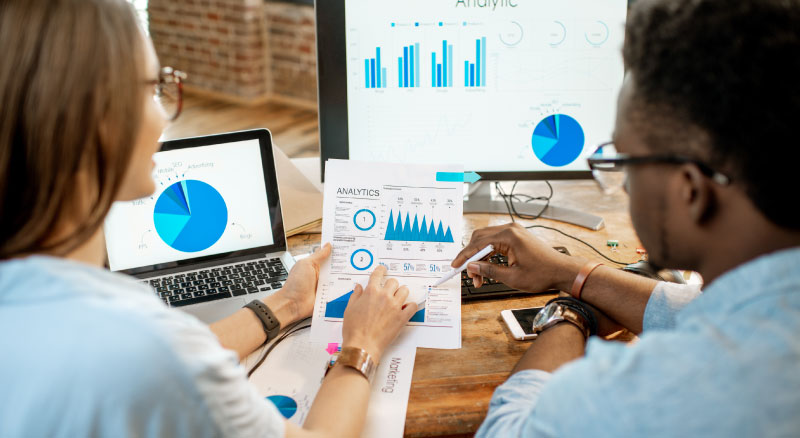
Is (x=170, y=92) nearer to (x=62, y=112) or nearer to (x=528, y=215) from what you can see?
(x=62, y=112)

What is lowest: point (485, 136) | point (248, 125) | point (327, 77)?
point (248, 125)

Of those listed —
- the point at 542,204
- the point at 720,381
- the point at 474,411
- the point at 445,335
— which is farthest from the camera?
the point at 542,204

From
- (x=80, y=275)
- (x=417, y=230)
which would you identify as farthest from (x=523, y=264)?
(x=80, y=275)

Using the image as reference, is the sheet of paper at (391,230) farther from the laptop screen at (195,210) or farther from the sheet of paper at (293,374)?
the laptop screen at (195,210)

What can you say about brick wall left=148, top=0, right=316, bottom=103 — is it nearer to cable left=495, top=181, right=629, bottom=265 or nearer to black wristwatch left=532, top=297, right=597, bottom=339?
cable left=495, top=181, right=629, bottom=265

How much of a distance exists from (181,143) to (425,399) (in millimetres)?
675

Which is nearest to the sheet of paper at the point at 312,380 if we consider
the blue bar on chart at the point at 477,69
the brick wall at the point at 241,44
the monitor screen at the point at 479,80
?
the monitor screen at the point at 479,80

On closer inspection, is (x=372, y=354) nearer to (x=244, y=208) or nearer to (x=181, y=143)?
(x=244, y=208)

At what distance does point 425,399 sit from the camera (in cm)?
94

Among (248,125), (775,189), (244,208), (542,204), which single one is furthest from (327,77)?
(248,125)

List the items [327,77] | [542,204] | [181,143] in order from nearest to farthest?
[181,143] → [327,77] → [542,204]

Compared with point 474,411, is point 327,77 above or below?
above

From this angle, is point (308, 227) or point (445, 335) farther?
point (308, 227)

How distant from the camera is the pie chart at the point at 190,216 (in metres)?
1.23
